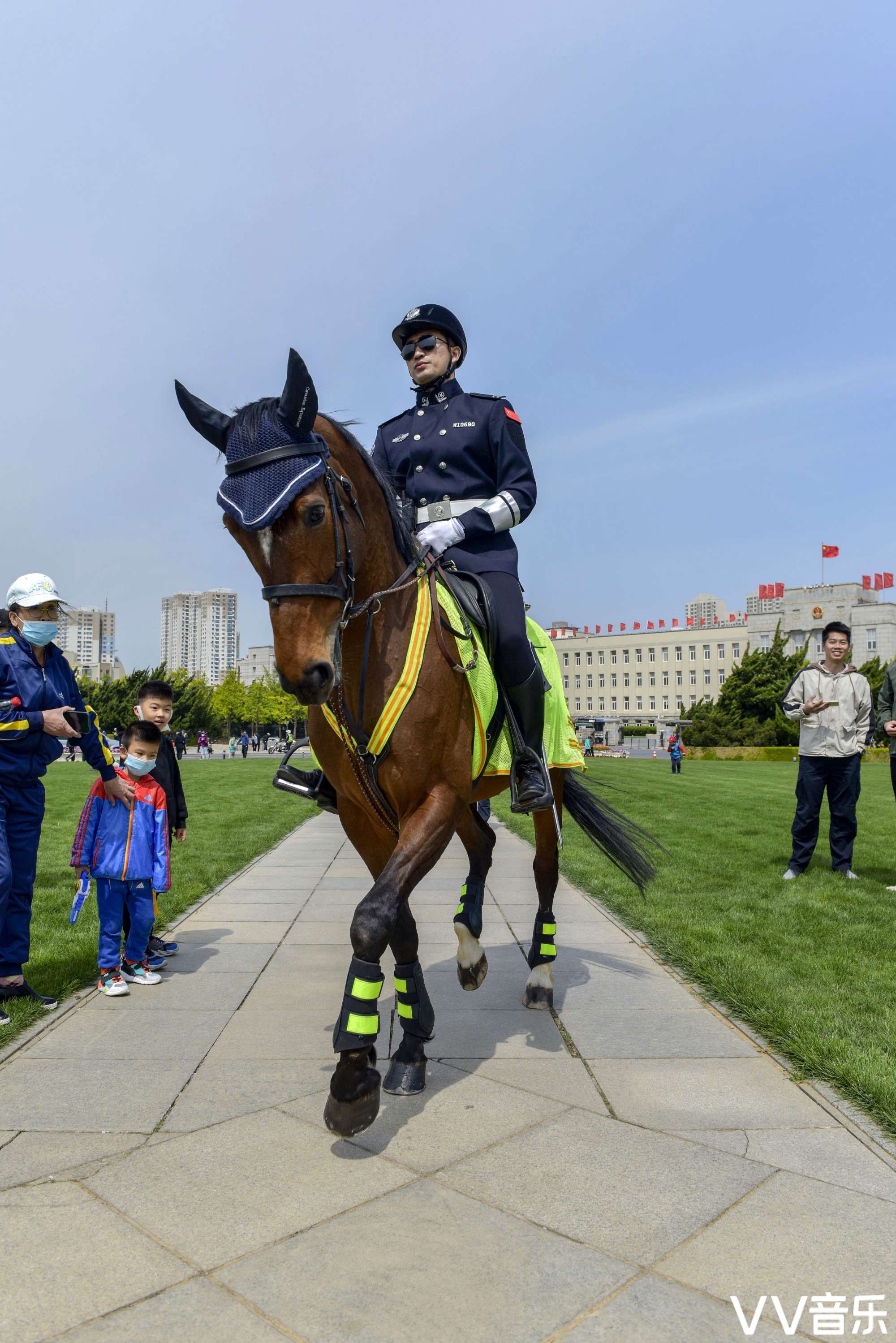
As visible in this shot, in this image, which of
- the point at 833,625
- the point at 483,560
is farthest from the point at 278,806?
the point at 483,560

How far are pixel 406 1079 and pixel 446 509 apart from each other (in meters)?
2.60

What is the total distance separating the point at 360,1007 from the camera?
3.25m

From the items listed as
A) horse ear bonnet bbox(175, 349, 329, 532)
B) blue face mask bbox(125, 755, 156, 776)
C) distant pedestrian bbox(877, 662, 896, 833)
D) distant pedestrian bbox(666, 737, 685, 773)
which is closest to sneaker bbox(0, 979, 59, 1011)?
blue face mask bbox(125, 755, 156, 776)

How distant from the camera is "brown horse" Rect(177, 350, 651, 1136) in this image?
3043 millimetres

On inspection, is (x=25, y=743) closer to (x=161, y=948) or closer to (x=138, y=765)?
(x=138, y=765)

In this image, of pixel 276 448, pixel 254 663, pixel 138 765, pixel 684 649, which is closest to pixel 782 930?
pixel 138 765

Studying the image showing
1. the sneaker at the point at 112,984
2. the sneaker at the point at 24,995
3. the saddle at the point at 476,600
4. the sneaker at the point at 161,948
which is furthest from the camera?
the sneaker at the point at 161,948

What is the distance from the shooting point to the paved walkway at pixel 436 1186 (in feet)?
7.56

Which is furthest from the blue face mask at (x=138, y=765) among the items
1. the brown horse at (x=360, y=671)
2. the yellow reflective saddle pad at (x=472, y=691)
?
the brown horse at (x=360, y=671)

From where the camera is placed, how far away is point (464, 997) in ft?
17.7

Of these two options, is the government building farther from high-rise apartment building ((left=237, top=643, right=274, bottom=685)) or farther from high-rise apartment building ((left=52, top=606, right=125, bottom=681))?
high-rise apartment building ((left=52, top=606, right=125, bottom=681))

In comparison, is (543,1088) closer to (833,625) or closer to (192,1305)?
(192,1305)

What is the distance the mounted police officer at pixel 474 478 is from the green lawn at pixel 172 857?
3.05m

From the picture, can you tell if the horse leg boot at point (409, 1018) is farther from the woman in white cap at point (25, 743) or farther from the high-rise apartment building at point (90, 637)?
the high-rise apartment building at point (90, 637)
